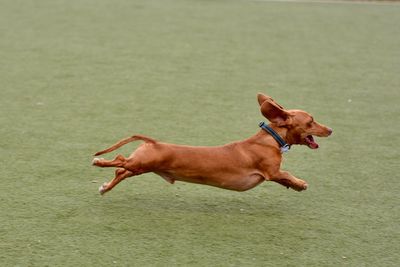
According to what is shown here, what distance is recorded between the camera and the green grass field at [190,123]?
10.0 ft

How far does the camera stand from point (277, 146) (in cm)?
349

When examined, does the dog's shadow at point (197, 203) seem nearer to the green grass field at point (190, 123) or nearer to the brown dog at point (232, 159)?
the green grass field at point (190, 123)

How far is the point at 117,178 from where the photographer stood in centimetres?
340

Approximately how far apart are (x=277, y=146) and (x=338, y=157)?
0.88 metres

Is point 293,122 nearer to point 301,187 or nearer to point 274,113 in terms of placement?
point 274,113

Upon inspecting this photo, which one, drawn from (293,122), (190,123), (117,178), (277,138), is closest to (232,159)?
(277,138)

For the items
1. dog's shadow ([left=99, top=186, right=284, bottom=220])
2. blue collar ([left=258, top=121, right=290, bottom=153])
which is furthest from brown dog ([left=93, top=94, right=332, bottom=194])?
dog's shadow ([left=99, top=186, right=284, bottom=220])

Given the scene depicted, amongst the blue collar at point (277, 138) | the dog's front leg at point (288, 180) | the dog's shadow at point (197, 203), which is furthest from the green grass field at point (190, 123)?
the blue collar at point (277, 138)

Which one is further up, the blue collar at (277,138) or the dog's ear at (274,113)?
the dog's ear at (274,113)

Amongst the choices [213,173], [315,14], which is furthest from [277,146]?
[315,14]

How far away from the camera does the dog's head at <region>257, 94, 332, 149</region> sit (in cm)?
348

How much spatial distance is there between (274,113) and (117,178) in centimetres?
87

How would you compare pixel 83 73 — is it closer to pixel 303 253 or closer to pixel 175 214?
pixel 175 214

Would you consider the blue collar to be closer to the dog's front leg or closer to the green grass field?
the dog's front leg
